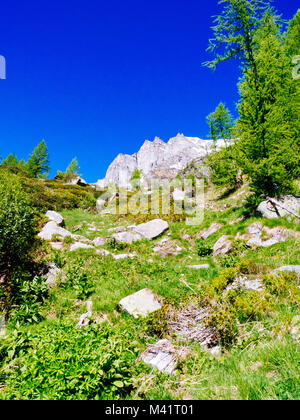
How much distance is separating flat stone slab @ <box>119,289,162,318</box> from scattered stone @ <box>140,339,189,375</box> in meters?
1.34

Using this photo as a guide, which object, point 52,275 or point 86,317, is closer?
point 86,317

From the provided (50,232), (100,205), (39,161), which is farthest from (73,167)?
(50,232)

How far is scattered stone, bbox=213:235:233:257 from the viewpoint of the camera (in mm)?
10030

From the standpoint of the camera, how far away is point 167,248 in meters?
13.0

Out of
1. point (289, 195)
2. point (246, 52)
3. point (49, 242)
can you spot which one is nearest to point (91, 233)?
point (49, 242)

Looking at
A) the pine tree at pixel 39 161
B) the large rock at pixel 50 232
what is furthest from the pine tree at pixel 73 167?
the large rock at pixel 50 232

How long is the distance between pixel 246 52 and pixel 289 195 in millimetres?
9053

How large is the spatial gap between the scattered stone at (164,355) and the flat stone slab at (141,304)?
1342 mm

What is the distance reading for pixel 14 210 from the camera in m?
8.44

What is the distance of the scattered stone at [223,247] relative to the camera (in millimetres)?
10030

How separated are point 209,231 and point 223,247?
3124 millimetres

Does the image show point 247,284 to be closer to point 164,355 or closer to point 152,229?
point 164,355

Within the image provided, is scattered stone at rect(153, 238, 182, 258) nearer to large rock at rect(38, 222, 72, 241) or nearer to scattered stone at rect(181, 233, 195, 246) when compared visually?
scattered stone at rect(181, 233, 195, 246)

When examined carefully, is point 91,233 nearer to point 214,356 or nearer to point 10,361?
point 10,361
